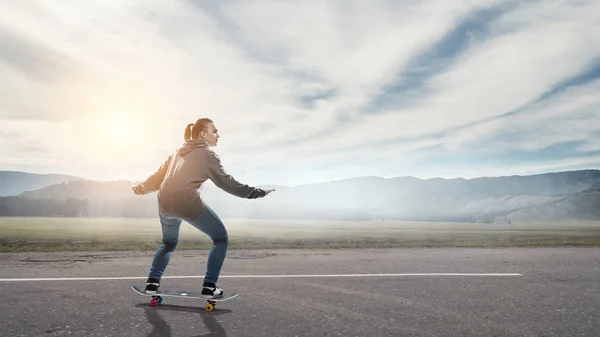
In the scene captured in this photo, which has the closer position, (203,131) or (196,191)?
(196,191)

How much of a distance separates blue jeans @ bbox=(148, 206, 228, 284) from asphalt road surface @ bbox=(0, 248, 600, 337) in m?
0.38

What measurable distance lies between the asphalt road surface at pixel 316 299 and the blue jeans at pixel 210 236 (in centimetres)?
38

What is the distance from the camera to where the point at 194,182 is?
470 centimetres

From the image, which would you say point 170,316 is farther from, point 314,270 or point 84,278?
point 314,270

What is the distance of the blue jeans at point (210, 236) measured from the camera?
15.7ft

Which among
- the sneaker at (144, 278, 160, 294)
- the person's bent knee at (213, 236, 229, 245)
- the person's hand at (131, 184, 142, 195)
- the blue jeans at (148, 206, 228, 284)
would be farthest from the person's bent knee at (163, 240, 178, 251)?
the person's hand at (131, 184, 142, 195)

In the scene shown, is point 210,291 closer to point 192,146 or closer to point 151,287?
point 151,287

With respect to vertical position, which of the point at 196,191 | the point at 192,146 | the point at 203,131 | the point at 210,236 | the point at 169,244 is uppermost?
the point at 203,131

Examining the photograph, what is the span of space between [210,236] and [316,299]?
140 cm

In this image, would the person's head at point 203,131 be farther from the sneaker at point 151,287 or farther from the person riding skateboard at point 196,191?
the sneaker at point 151,287

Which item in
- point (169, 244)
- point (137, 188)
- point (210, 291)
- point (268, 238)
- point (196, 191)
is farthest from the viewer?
point (268, 238)

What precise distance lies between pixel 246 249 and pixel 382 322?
26.3 ft

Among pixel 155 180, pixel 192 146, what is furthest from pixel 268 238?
pixel 192 146

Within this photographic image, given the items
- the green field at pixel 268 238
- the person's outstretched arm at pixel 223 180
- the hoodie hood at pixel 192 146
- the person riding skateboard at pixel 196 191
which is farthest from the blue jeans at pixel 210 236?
the green field at pixel 268 238
